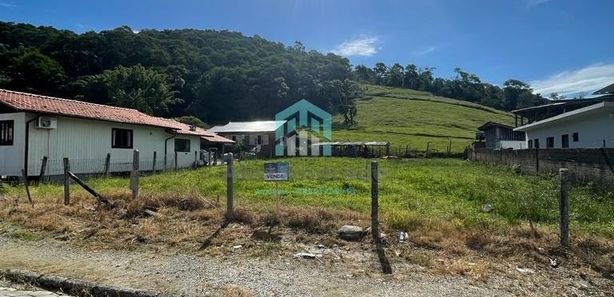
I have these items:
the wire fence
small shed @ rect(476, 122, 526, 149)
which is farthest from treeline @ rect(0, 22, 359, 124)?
the wire fence

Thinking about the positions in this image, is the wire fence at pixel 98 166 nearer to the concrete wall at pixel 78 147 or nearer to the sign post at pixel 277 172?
the concrete wall at pixel 78 147

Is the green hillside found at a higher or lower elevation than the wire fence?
higher

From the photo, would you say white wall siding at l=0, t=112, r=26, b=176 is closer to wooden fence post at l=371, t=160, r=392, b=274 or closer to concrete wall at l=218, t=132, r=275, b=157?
wooden fence post at l=371, t=160, r=392, b=274

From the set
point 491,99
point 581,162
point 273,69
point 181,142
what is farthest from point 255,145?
point 491,99

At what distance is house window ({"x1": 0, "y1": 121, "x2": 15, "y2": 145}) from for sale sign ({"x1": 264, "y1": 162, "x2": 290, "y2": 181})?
14.9 meters

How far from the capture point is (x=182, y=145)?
28.4m

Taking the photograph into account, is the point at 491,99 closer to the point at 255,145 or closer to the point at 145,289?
the point at 255,145

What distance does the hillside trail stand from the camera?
4.54m

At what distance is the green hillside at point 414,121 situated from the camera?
175ft

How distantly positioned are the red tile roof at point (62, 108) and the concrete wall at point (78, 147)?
40 cm

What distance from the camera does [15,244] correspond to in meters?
6.49

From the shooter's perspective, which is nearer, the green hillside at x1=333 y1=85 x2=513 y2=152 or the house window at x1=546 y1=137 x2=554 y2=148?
the house window at x1=546 y1=137 x2=554 y2=148

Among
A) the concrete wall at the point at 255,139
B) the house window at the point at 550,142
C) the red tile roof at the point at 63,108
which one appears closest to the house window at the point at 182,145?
the red tile roof at the point at 63,108

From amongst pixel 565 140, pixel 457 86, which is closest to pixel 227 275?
pixel 565 140
